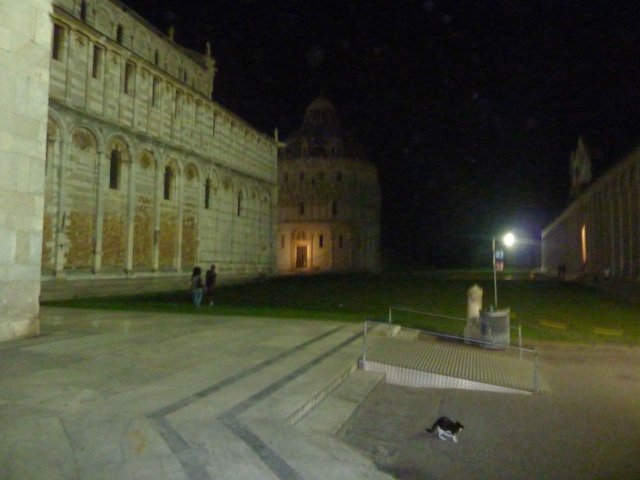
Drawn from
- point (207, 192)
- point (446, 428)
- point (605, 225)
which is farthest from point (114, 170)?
point (605, 225)

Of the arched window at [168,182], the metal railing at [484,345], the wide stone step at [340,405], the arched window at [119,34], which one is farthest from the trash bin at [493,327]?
the arched window at [119,34]

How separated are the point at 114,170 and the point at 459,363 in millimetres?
22815

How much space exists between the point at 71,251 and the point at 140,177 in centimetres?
638

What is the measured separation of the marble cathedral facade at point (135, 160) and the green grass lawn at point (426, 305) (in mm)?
3250

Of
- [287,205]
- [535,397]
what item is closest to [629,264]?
[535,397]

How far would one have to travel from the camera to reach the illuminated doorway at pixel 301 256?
239 ft

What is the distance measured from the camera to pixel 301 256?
240 feet

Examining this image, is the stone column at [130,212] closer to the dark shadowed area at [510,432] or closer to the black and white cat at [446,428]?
the dark shadowed area at [510,432]

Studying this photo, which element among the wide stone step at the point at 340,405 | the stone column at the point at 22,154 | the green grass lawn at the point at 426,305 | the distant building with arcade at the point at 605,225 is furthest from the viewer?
the distant building with arcade at the point at 605,225

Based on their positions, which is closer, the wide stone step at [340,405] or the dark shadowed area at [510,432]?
the dark shadowed area at [510,432]

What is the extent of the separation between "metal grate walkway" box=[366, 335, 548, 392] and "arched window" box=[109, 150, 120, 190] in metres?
19.5

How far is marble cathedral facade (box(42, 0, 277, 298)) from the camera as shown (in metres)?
25.5

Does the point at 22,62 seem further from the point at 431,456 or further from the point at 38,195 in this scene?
the point at 431,456

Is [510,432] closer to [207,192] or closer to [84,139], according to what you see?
[84,139]
